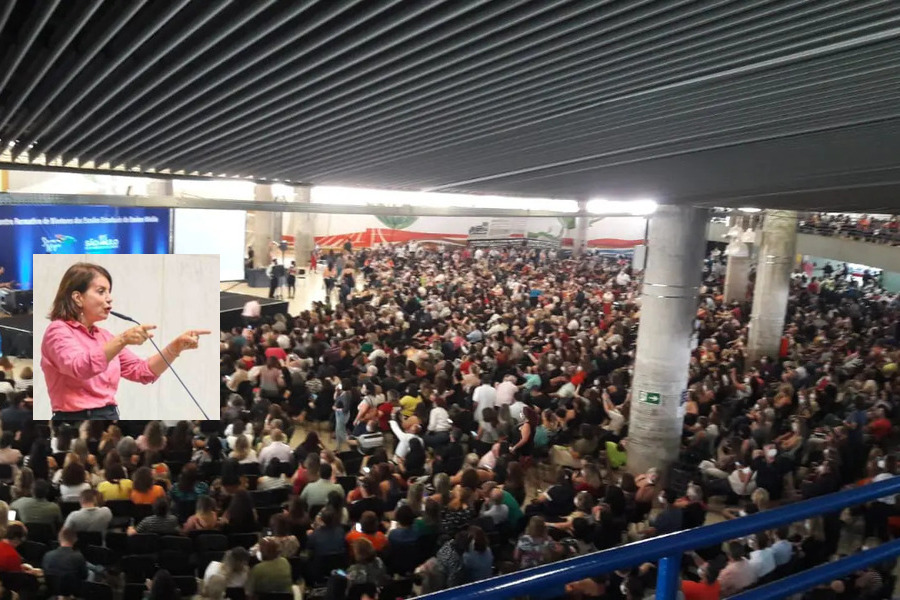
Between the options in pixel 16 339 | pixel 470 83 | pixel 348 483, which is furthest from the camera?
pixel 16 339

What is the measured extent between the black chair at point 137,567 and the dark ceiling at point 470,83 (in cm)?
322

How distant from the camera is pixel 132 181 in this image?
2006 centimetres

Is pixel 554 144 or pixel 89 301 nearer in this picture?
pixel 554 144

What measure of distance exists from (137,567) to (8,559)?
89 centimetres

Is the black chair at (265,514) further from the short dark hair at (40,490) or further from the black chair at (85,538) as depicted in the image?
the short dark hair at (40,490)

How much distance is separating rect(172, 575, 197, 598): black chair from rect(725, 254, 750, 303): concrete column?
22.4 metres

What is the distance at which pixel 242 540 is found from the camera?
5.75 m

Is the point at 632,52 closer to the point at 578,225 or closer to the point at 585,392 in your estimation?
the point at 585,392

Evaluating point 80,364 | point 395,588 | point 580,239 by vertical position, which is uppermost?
point 580,239

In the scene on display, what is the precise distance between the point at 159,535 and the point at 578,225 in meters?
34.6

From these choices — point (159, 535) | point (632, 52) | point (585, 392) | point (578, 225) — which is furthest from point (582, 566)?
point (578, 225)

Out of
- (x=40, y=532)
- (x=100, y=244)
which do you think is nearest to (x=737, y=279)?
(x=100, y=244)

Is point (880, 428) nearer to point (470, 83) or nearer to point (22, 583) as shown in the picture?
point (470, 83)

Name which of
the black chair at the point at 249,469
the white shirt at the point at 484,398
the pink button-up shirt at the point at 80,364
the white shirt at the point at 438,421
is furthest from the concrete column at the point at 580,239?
the black chair at the point at 249,469
